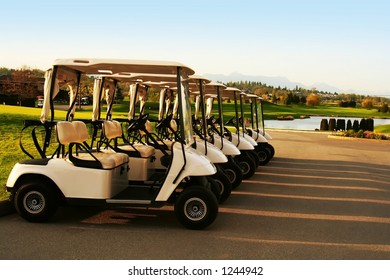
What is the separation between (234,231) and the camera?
6113mm

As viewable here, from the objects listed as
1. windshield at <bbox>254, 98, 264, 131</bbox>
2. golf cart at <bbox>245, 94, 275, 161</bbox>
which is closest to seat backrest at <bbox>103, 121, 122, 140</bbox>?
golf cart at <bbox>245, 94, 275, 161</bbox>

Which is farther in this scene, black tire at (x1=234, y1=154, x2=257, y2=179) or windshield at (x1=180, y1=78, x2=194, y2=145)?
black tire at (x1=234, y1=154, x2=257, y2=179)

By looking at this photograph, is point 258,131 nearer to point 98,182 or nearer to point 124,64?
point 124,64

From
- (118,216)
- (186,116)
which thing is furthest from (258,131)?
(118,216)

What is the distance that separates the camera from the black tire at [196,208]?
6.04 meters

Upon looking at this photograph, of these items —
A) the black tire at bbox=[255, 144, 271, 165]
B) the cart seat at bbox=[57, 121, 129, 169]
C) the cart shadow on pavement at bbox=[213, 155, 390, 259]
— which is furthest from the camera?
the black tire at bbox=[255, 144, 271, 165]

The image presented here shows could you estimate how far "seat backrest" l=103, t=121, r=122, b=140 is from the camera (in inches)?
306

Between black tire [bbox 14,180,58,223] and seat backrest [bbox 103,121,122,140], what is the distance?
175 cm

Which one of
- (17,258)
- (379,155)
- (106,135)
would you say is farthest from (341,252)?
(379,155)

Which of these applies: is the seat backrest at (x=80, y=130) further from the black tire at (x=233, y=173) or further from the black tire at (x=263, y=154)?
the black tire at (x=263, y=154)

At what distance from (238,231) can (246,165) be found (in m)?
4.60

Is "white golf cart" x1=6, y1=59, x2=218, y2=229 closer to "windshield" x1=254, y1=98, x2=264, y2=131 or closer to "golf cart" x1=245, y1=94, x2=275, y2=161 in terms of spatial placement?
"golf cart" x1=245, y1=94, x2=275, y2=161

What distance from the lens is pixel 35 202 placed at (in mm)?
6215

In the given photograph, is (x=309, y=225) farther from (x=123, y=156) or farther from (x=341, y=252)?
(x=123, y=156)
